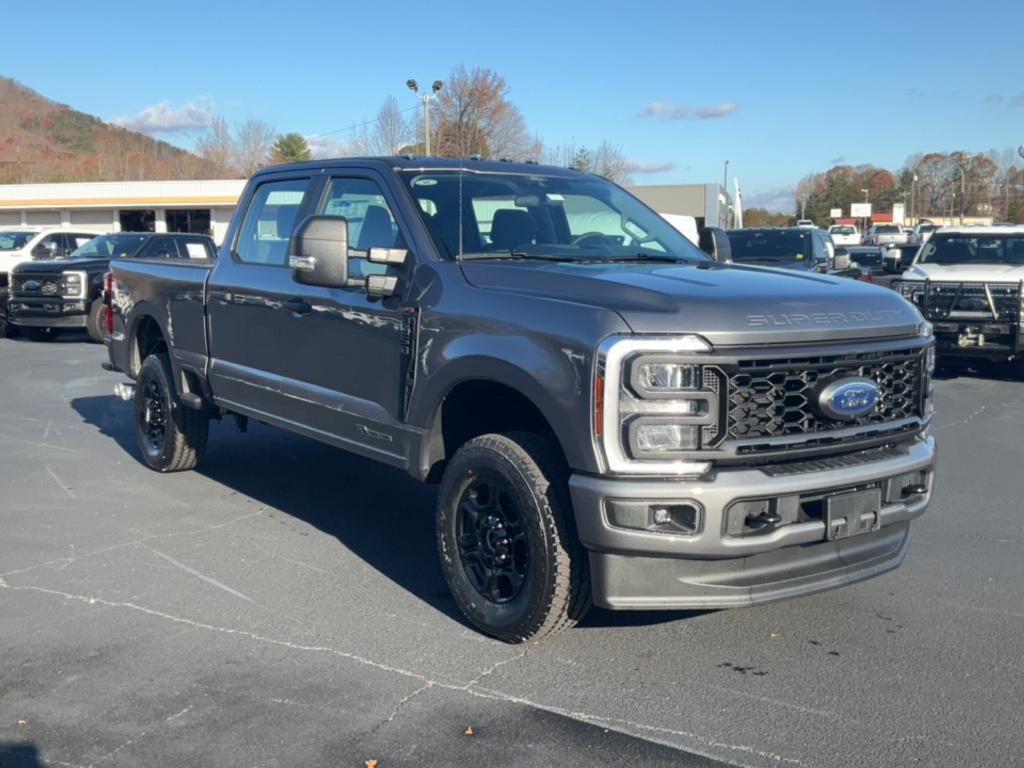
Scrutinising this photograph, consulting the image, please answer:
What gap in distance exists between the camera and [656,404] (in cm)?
381

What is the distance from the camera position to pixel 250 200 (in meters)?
6.57

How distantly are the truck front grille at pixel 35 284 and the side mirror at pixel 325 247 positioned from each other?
13.1 meters

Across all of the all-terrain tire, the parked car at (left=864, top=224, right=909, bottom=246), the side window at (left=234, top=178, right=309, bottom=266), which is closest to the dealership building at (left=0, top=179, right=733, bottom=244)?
the parked car at (left=864, top=224, right=909, bottom=246)

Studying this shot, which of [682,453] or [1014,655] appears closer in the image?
[682,453]

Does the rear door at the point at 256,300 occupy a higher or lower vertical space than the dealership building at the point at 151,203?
lower

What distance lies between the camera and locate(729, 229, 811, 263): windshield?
16.0m

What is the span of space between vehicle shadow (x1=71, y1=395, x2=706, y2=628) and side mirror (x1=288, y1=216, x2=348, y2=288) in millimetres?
1553

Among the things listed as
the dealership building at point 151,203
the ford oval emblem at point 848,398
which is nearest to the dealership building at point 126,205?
the dealership building at point 151,203

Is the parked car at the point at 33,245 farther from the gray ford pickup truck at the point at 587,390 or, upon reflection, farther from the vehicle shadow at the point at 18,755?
the vehicle shadow at the point at 18,755

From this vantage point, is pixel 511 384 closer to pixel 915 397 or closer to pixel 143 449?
pixel 915 397

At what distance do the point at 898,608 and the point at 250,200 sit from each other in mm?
4399

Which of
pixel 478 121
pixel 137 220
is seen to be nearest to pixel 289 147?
pixel 137 220

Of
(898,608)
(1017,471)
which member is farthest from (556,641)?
(1017,471)

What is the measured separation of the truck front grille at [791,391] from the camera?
3.91 meters
